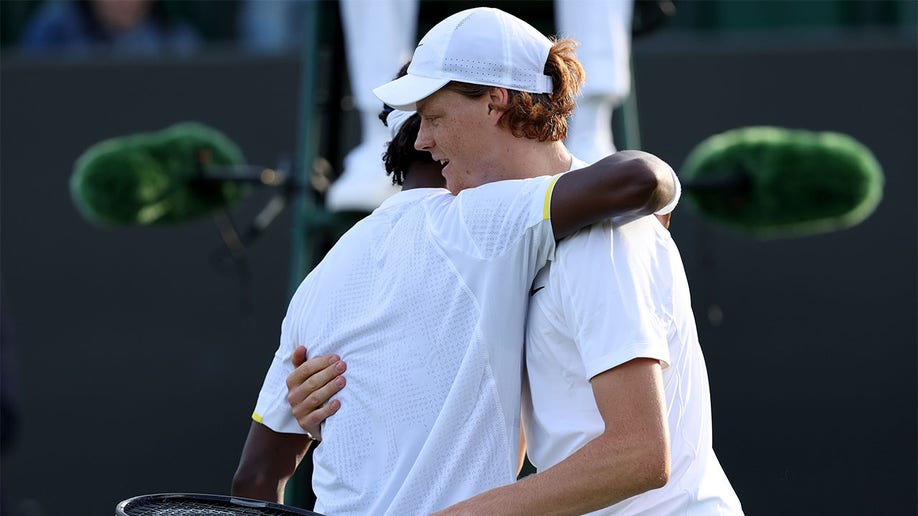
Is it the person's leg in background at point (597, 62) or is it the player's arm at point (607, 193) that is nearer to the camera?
the player's arm at point (607, 193)

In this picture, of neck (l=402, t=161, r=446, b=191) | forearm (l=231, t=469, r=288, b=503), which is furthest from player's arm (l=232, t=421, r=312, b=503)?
neck (l=402, t=161, r=446, b=191)

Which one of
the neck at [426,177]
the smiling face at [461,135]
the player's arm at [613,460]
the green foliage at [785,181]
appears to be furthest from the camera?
the green foliage at [785,181]

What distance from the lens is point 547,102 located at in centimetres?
180

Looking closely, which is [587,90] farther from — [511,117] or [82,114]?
[82,114]

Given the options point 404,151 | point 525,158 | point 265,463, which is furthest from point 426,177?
point 265,463

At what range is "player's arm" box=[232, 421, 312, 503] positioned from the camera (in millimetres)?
1979

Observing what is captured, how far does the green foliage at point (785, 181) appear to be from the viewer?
388cm

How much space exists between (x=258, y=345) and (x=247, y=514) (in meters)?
3.72

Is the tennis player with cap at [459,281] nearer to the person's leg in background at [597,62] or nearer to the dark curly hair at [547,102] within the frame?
the dark curly hair at [547,102]

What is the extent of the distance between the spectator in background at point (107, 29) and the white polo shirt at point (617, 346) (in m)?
4.47

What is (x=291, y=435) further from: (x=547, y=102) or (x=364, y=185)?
(x=364, y=185)

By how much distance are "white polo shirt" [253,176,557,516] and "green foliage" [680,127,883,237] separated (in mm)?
2172

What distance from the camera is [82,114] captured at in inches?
223

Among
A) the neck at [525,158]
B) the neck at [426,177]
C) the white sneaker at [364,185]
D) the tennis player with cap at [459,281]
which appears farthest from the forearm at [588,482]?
the white sneaker at [364,185]
